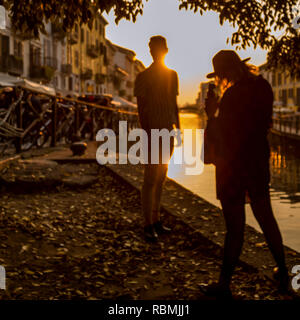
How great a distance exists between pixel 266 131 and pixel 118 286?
148 cm

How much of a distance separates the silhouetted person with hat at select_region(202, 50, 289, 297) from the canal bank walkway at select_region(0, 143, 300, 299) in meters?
0.41

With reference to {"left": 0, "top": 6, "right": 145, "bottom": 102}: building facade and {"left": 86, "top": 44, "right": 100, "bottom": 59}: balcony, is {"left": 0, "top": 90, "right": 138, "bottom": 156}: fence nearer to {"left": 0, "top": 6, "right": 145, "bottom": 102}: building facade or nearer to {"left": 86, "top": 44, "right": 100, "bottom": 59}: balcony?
{"left": 0, "top": 6, "right": 145, "bottom": 102}: building facade

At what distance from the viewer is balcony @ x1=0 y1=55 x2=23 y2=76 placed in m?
31.2

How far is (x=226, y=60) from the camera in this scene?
314 cm

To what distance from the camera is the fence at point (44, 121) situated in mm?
8703

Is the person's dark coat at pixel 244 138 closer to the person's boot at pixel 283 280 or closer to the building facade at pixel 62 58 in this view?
the person's boot at pixel 283 280

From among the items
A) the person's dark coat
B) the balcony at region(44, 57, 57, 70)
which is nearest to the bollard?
the person's dark coat

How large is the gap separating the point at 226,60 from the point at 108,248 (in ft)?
6.97

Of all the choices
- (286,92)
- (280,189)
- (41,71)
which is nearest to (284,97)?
(286,92)

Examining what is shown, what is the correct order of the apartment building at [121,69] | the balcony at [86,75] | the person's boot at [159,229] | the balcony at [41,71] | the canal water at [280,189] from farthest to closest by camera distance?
the apartment building at [121,69] → the balcony at [86,75] → the balcony at [41,71] → the canal water at [280,189] → the person's boot at [159,229]

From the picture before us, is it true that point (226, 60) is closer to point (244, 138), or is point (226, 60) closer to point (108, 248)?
point (244, 138)

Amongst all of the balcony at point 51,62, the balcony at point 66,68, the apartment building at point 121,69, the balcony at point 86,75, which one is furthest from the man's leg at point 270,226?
the apartment building at point 121,69

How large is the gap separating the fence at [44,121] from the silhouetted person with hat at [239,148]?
18.3 feet
